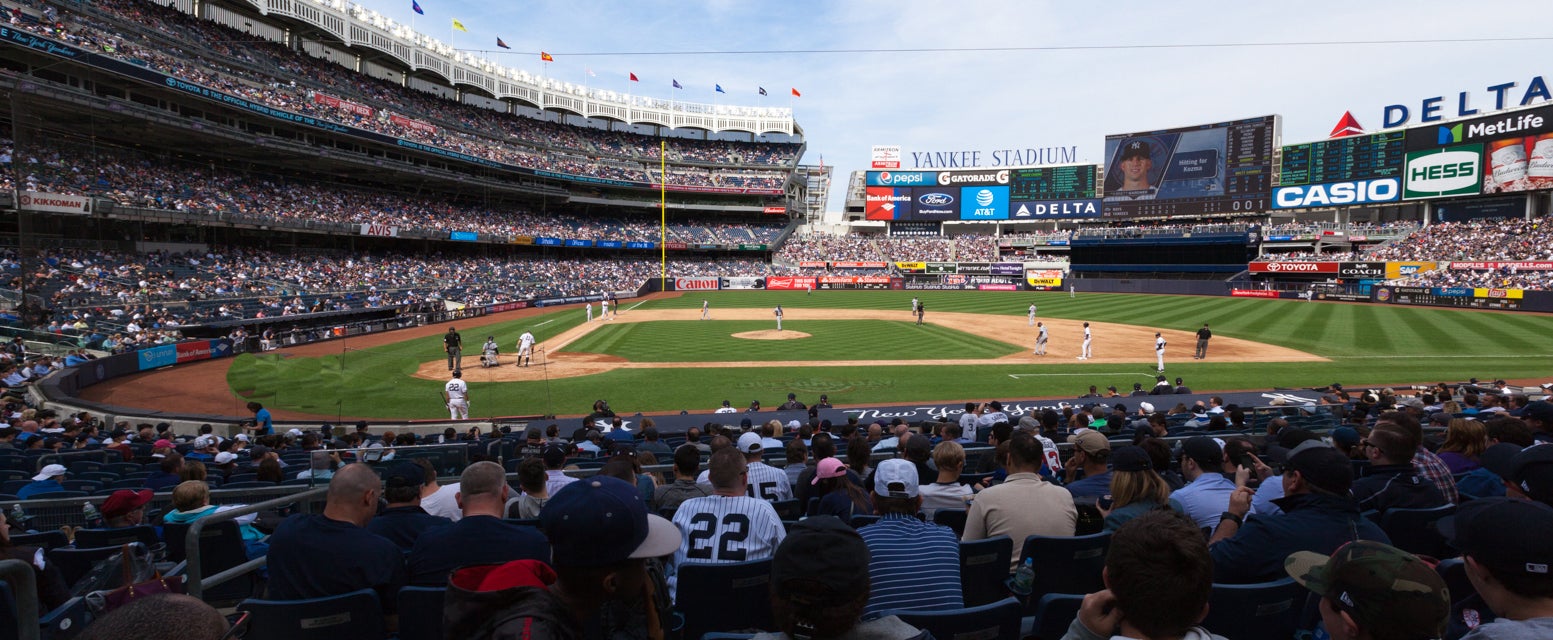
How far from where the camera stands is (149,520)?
7.43 metres

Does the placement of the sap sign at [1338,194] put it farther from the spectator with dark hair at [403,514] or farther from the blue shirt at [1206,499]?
the spectator with dark hair at [403,514]

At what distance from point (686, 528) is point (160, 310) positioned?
37.4 m

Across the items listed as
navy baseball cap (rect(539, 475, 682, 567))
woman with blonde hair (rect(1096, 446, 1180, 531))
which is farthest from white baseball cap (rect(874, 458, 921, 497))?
navy baseball cap (rect(539, 475, 682, 567))

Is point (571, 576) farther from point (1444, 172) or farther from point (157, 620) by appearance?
point (1444, 172)

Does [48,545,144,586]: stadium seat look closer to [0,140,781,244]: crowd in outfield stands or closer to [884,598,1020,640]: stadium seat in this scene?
[884,598,1020,640]: stadium seat

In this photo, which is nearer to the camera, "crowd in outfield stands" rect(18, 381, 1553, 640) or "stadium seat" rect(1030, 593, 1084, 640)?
"crowd in outfield stands" rect(18, 381, 1553, 640)

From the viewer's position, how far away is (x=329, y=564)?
3.96 meters

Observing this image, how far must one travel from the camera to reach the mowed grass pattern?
29234mm

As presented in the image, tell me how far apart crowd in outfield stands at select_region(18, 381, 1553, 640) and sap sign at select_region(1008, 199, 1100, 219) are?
85796mm

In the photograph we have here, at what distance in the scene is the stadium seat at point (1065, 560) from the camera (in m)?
4.57

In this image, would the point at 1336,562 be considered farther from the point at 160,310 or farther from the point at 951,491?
the point at 160,310

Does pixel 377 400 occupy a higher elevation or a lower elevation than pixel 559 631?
lower

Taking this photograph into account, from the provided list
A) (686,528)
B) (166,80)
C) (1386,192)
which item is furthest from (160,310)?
(1386,192)

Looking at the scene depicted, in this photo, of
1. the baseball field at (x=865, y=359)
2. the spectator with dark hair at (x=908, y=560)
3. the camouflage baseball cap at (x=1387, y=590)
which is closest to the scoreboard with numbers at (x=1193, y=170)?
the baseball field at (x=865, y=359)
